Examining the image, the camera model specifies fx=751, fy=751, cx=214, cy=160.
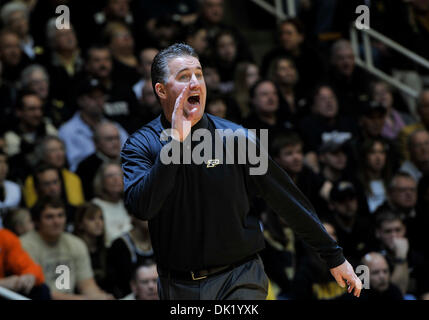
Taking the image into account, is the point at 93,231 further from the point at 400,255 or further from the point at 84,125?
the point at 400,255

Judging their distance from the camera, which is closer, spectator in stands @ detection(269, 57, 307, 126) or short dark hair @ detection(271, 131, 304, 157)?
short dark hair @ detection(271, 131, 304, 157)

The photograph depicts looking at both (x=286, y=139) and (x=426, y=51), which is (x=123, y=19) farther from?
(x=426, y=51)

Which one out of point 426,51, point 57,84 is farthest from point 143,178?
point 426,51

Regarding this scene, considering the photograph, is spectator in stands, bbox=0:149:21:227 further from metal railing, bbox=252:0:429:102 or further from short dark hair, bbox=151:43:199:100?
metal railing, bbox=252:0:429:102

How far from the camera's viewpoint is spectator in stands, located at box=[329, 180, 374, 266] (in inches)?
245

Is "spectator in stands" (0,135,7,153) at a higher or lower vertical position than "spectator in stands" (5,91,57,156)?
lower

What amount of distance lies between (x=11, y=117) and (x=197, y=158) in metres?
3.96

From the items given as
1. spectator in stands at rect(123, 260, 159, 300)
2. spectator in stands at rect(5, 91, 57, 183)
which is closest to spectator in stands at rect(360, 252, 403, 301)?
spectator in stands at rect(123, 260, 159, 300)

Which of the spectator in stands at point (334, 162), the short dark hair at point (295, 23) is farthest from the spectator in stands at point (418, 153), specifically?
the short dark hair at point (295, 23)

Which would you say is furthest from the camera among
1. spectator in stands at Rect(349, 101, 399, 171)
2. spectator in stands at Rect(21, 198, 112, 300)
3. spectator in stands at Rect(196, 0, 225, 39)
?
spectator in stands at Rect(196, 0, 225, 39)

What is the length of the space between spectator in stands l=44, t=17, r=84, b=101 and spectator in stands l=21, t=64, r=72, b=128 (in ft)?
0.51

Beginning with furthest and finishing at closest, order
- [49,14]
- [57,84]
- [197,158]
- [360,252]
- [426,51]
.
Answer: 1. [426,51]
2. [49,14]
3. [57,84]
4. [360,252]
5. [197,158]

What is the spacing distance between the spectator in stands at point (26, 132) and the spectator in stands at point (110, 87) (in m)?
0.74

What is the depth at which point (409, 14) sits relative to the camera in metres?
8.66
